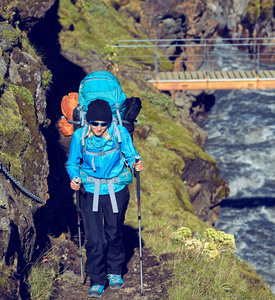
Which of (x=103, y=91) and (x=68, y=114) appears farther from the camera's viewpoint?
(x=68, y=114)

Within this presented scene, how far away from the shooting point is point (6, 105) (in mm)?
6527

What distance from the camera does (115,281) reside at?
6.28 metres

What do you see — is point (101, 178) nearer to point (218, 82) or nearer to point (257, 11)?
point (218, 82)

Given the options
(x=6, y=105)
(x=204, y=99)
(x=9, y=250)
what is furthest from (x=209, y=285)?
(x=204, y=99)

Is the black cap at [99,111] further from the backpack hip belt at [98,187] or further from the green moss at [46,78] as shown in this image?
the green moss at [46,78]

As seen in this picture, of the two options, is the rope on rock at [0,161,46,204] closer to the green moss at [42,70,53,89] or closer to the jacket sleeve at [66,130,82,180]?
the jacket sleeve at [66,130,82,180]

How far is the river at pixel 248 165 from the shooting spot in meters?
14.6

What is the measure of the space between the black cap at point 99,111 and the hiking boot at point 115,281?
81.9 inches

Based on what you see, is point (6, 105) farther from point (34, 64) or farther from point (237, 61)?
point (237, 61)

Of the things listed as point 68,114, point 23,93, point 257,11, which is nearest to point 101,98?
point 68,114

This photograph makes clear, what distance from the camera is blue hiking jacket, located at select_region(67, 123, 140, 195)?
223 inches

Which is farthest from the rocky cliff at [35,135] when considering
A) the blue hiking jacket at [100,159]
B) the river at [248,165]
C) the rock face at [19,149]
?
the river at [248,165]

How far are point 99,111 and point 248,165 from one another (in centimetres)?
1455

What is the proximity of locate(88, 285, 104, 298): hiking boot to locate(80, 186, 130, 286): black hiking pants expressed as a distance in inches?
2.1
